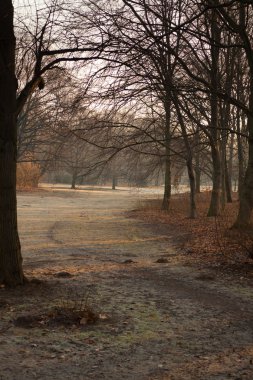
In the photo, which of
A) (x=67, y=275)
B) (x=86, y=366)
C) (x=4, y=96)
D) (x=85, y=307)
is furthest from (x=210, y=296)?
(x=4, y=96)

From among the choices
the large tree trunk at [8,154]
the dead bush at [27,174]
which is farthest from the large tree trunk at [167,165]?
the dead bush at [27,174]

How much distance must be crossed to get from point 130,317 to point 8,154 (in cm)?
292

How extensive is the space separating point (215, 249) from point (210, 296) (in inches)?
170

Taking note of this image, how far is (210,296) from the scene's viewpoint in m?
6.93

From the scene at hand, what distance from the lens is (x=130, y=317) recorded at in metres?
5.76

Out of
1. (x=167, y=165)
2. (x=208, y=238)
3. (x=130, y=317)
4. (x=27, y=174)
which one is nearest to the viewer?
(x=130, y=317)

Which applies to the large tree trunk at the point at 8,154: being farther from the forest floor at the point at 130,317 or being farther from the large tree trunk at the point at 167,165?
the large tree trunk at the point at 167,165

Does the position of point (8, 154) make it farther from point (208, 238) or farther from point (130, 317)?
point (208, 238)

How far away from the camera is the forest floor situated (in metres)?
4.26

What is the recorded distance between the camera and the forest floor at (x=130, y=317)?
168 inches

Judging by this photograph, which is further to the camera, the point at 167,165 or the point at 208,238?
the point at 167,165

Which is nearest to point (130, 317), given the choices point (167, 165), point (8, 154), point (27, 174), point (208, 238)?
point (8, 154)

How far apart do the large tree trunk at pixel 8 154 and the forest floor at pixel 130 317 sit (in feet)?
1.34

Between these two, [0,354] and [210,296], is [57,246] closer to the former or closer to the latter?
[210,296]
